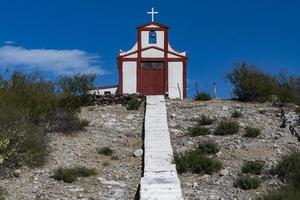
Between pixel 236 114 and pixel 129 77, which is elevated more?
pixel 129 77

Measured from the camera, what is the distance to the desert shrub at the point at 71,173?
51.7 feet

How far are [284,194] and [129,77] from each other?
2496 centimetres

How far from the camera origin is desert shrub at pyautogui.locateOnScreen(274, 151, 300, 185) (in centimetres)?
1501

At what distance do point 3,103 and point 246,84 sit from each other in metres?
15.9

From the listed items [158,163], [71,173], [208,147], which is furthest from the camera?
[208,147]

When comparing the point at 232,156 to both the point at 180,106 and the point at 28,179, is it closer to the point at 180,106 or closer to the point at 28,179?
the point at 28,179

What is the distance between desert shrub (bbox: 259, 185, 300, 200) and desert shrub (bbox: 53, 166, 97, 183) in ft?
16.5

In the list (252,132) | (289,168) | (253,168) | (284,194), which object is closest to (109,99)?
(252,132)

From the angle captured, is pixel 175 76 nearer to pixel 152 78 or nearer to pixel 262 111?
pixel 152 78

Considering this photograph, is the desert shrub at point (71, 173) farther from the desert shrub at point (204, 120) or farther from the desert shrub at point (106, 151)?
the desert shrub at point (204, 120)

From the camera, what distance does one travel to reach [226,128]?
21.3 metres

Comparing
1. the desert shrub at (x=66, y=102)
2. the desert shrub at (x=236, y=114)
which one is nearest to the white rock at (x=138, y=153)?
the desert shrub at (x=66, y=102)

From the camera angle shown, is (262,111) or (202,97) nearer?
(262,111)

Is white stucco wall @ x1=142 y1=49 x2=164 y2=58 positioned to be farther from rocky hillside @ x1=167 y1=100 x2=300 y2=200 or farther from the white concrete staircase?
the white concrete staircase
